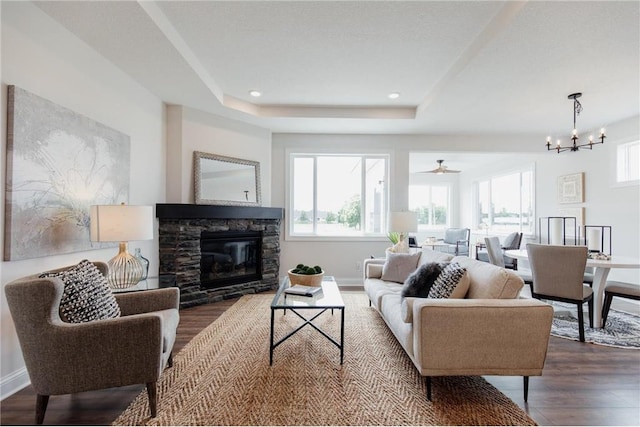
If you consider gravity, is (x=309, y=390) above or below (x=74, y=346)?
below

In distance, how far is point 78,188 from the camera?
2.46 meters

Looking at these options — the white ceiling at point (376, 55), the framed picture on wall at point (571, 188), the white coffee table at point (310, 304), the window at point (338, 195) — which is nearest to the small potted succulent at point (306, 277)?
the white coffee table at point (310, 304)

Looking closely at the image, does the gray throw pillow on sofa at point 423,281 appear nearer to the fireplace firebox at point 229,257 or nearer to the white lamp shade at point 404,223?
the white lamp shade at point 404,223

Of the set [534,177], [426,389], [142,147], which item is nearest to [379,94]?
[142,147]

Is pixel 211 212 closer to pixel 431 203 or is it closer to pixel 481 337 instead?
pixel 481 337

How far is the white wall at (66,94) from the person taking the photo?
78.1 inches

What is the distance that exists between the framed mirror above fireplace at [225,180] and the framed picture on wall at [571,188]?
5.31m

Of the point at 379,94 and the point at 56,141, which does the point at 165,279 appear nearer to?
the point at 56,141

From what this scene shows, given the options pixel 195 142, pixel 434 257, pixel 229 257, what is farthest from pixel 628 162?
pixel 195 142

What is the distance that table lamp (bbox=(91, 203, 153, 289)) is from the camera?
232 centimetres

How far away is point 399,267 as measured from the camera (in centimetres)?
355

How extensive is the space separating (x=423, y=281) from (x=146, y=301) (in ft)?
6.80

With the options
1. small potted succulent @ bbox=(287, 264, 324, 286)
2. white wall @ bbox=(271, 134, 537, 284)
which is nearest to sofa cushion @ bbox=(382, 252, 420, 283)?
small potted succulent @ bbox=(287, 264, 324, 286)

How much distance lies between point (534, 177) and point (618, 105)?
265 cm
